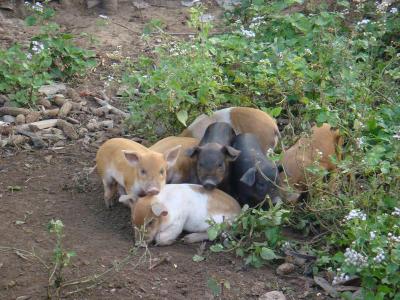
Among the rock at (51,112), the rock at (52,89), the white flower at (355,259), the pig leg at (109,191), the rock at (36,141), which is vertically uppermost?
the white flower at (355,259)

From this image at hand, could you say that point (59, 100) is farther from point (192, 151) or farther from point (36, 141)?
point (192, 151)

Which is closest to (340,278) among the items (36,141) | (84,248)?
(84,248)

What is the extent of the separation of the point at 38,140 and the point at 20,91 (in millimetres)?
722

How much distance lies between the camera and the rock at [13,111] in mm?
7895

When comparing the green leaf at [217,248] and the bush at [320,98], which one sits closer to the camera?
the bush at [320,98]

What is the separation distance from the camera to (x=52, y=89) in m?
8.38

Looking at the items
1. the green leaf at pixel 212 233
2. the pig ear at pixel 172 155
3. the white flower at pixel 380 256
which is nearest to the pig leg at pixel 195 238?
the green leaf at pixel 212 233

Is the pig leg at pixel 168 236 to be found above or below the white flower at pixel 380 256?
below

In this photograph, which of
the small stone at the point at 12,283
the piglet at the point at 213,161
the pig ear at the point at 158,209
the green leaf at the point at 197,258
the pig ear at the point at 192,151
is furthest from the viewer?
the pig ear at the point at 192,151

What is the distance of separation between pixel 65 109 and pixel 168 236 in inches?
94.8

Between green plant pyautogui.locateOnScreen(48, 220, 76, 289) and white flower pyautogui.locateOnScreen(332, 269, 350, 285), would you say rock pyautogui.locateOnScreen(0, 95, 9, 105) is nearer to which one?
green plant pyautogui.locateOnScreen(48, 220, 76, 289)

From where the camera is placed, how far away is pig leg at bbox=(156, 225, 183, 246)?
602cm

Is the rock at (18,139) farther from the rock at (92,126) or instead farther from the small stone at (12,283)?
the small stone at (12,283)

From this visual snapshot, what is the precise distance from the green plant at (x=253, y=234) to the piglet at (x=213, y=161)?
0.54 metres
